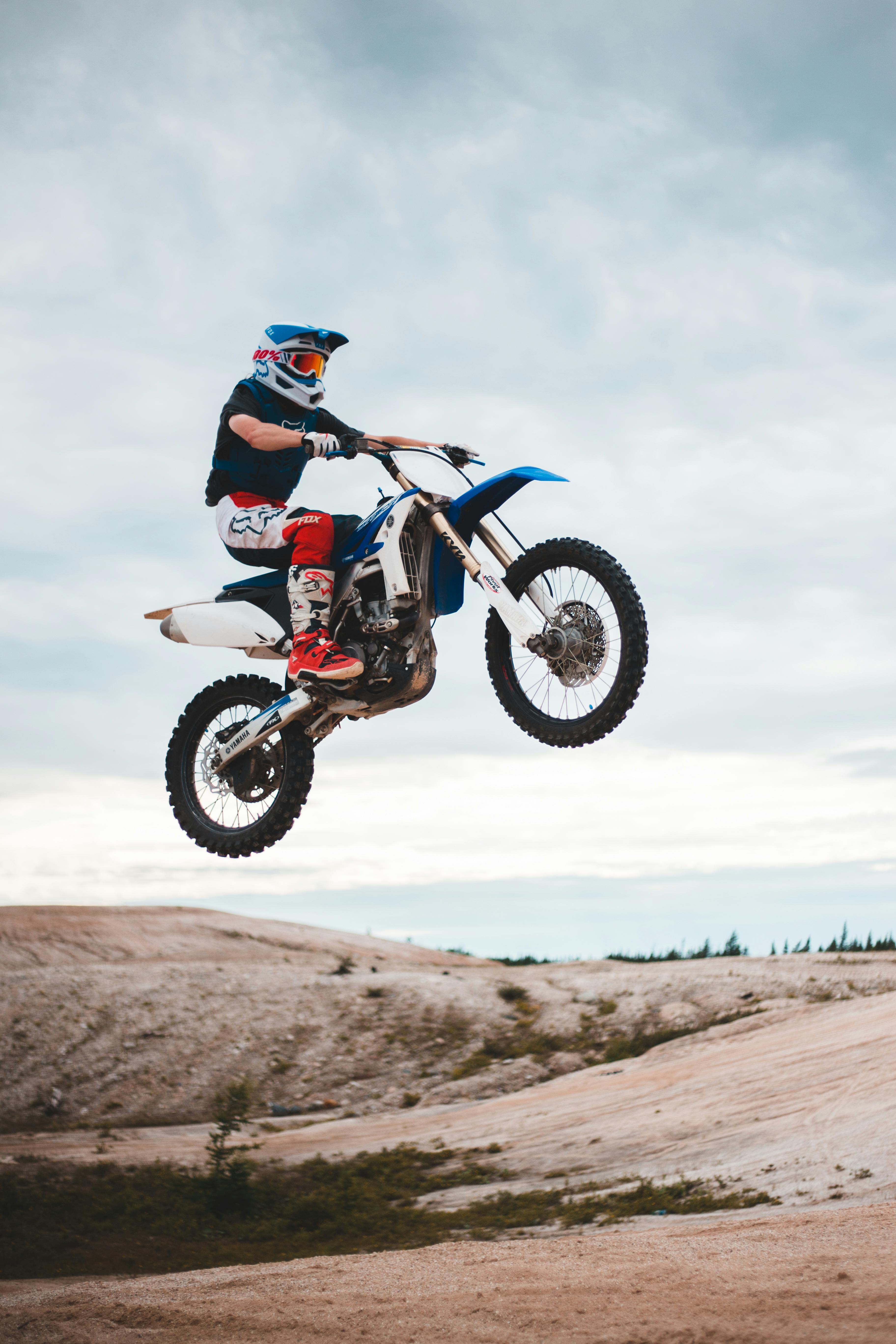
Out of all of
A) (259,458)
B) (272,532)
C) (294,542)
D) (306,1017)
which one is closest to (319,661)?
(294,542)

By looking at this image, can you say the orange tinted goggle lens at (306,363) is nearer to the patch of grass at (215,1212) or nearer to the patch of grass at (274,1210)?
the patch of grass at (215,1212)

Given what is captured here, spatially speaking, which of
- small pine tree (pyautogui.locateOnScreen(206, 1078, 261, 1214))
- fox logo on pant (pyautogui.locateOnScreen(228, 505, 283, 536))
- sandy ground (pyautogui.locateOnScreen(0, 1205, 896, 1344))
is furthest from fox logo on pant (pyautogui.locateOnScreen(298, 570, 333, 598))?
small pine tree (pyautogui.locateOnScreen(206, 1078, 261, 1214))

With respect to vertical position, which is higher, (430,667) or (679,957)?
(430,667)

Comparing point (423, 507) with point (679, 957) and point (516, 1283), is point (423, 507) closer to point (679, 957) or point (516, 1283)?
point (516, 1283)

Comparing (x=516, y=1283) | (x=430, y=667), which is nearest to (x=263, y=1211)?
(x=516, y=1283)

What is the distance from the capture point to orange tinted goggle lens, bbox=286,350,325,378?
7996 mm

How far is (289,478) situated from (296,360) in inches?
35.3

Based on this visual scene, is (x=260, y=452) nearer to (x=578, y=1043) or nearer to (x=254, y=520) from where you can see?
(x=254, y=520)

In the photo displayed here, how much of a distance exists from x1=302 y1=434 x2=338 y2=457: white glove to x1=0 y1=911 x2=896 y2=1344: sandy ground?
27.8ft

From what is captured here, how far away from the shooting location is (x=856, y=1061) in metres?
21.7

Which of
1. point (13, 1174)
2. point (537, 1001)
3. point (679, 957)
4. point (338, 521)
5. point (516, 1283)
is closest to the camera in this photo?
point (338, 521)

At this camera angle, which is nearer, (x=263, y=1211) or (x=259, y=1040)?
(x=263, y=1211)

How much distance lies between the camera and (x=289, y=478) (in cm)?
845

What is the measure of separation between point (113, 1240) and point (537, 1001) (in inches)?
482
